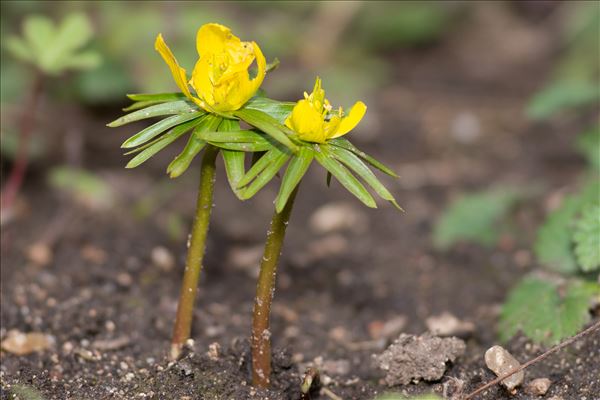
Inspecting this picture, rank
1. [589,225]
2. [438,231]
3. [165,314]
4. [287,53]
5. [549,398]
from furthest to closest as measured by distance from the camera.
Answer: [287,53]
[438,231]
[165,314]
[589,225]
[549,398]

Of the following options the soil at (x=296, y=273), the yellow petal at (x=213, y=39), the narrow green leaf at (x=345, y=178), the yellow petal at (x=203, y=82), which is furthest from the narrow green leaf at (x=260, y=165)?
the soil at (x=296, y=273)

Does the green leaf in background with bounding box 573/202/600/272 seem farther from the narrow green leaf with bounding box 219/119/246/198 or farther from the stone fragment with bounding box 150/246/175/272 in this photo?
the stone fragment with bounding box 150/246/175/272

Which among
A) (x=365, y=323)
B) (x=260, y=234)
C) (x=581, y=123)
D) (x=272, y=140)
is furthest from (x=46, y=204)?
(x=581, y=123)

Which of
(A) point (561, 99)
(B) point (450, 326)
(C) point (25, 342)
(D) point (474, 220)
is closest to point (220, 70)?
(C) point (25, 342)

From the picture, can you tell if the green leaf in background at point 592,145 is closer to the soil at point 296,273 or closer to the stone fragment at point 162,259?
the soil at point 296,273

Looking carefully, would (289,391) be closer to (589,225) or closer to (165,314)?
(165,314)

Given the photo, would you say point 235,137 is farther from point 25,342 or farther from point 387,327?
point 387,327

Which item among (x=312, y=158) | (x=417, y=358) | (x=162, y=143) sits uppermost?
(x=162, y=143)
